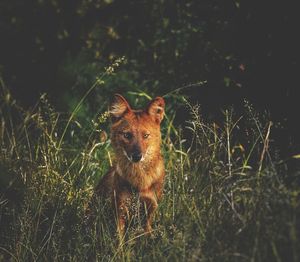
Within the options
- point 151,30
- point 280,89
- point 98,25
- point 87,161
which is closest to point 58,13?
point 98,25

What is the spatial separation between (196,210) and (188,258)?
0.49 metres

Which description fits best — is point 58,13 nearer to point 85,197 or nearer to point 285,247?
point 85,197

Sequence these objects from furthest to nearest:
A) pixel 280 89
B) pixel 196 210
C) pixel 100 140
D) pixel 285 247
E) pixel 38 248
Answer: pixel 100 140
pixel 280 89
pixel 38 248
pixel 196 210
pixel 285 247

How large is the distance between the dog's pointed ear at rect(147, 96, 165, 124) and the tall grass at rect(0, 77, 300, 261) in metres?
0.37

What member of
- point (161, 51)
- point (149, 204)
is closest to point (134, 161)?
point (149, 204)

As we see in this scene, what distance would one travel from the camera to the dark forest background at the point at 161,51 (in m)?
6.17

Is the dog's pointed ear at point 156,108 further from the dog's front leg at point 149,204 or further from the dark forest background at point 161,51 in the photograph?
the dog's front leg at point 149,204

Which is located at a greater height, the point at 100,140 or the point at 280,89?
the point at 280,89

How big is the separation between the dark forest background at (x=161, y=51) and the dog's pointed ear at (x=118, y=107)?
591mm

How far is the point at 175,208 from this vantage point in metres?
5.70

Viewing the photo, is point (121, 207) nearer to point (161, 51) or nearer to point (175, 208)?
point (175, 208)

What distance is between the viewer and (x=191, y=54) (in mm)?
7543

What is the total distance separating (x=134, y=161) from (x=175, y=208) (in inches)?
26.8

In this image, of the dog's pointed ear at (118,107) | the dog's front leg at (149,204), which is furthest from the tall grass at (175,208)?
the dog's pointed ear at (118,107)
